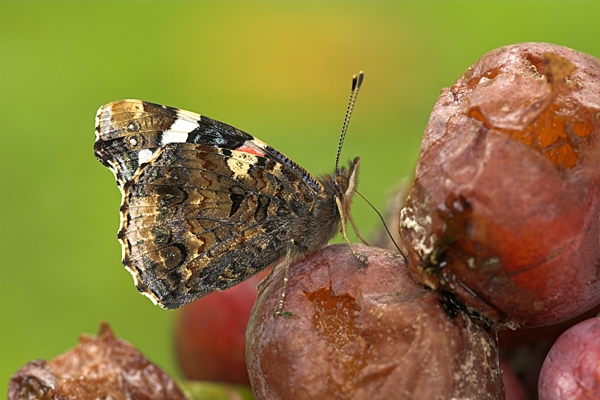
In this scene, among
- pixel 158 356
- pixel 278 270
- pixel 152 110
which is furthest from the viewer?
pixel 158 356

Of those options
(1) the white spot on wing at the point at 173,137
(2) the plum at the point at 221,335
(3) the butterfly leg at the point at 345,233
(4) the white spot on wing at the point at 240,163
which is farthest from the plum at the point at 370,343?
(2) the plum at the point at 221,335

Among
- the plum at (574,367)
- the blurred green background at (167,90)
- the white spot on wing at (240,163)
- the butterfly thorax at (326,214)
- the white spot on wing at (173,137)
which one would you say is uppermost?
the white spot on wing at (173,137)

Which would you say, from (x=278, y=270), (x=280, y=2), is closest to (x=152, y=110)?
(x=278, y=270)

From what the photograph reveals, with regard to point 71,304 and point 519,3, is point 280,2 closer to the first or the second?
A: point 519,3

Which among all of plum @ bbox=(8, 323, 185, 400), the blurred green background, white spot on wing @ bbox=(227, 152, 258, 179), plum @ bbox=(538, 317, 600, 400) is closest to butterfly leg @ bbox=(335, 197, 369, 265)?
white spot on wing @ bbox=(227, 152, 258, 179)

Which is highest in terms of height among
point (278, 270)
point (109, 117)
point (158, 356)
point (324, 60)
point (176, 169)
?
point (109, 117)


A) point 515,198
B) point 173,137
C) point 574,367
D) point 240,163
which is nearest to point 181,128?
point 173,137

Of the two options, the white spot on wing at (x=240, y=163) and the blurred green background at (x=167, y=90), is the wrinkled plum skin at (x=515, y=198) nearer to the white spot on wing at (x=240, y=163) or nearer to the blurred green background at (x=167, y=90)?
the white spot on wing at (x=240, y=163)

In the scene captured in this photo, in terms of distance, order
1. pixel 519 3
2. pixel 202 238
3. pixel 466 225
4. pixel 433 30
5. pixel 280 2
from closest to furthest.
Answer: pixel 466 225, pixel 202 238, pixel 519 3, pixel 433 30, pixel 280 2

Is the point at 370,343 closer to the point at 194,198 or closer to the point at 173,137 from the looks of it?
the point at 194,198
